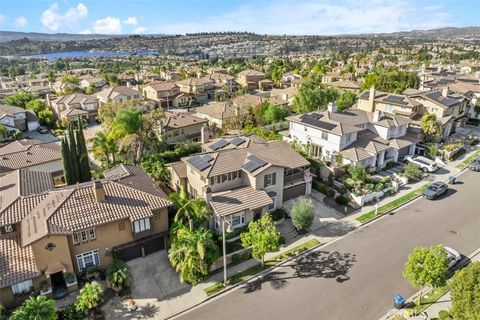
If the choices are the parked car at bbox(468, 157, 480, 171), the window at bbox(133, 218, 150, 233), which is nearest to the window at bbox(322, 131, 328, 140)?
the parked car at bbox(468, 157, 480, 171)

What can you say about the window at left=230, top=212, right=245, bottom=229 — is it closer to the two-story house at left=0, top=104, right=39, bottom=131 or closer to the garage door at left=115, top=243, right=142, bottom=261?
the garage door at left=115, top=243, right=142, bottom=261

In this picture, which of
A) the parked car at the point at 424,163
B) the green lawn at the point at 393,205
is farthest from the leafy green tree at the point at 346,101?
the green lawn at the point at 393,205

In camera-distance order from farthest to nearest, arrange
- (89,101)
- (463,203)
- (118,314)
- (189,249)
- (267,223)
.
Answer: (89,101), (463,203), (267,223), (189,249), (118,314)

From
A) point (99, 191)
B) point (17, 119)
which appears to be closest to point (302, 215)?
point (99, 191)

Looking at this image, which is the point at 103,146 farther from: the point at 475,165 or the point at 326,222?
the point at 475,165

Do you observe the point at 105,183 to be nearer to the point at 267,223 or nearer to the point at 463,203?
the point at 267,223

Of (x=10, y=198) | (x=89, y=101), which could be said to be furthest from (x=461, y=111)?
(x=89, y=101)
